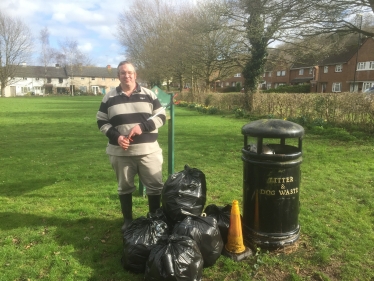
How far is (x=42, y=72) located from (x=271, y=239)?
87973mm

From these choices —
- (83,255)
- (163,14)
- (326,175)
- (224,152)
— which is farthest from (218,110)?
(163,14)

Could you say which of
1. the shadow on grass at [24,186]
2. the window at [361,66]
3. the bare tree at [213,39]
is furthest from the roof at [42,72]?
the shadow on grass at [24,186]

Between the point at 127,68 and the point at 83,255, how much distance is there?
208 centimetres

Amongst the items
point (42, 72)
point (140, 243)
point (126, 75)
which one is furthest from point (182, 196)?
point (42, 72)

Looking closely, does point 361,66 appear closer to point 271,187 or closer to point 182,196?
point 271,187

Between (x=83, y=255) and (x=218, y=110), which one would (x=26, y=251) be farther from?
(x=218, y=110)

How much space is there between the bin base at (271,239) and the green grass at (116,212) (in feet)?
0.26

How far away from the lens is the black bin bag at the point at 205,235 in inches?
116

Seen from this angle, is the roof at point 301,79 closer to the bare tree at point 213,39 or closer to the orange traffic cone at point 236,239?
the bare tree at point 213,39

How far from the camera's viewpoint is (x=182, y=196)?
3.34 meters

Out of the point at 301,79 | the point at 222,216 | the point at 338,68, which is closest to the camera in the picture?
the point at 222,216

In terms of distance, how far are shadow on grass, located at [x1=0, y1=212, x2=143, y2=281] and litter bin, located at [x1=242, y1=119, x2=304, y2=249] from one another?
1.33 meters

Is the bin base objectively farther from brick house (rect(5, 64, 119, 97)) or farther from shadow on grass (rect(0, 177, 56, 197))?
brick house (rect(5, 64, 119, 97))

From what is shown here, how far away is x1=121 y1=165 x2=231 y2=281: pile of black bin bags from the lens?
261 cm
